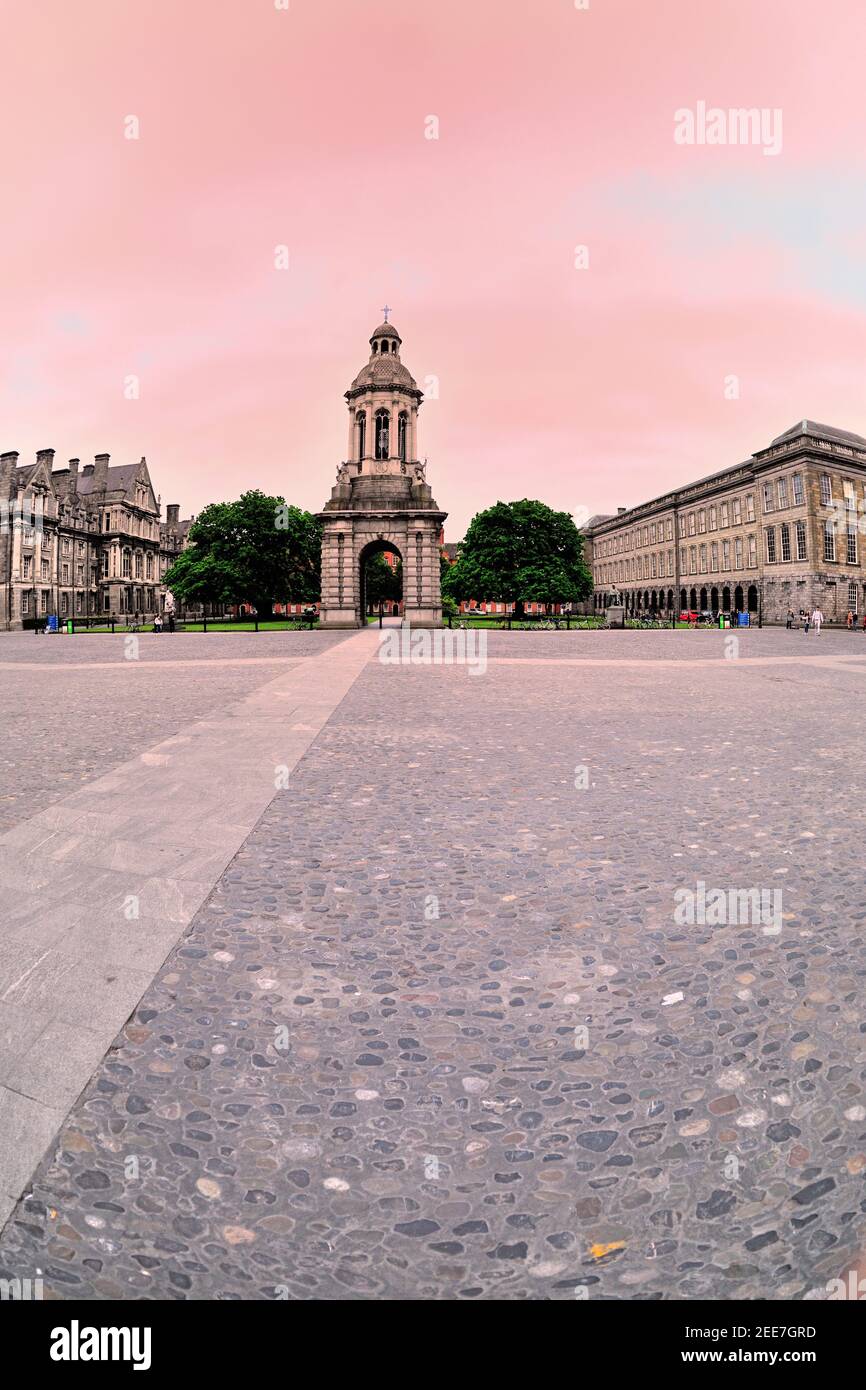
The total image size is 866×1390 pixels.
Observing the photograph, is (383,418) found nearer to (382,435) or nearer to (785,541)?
(382,435)

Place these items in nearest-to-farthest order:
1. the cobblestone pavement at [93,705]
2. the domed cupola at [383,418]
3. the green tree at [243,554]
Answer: the cobblestone pavement at [93,705], the domed cupola at [383,418], the green tree at [243,554]

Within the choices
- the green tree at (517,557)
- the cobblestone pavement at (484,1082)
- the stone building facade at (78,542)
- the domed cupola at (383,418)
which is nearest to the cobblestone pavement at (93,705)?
the cobblestone pavement at (484,1082)

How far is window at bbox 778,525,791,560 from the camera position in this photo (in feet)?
205

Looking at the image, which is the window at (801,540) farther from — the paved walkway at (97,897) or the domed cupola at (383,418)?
the paved walkway at (97,897)

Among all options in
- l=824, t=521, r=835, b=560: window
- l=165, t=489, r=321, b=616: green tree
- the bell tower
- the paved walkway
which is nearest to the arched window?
the bell tower

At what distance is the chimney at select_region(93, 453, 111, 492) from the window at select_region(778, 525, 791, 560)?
7433cm

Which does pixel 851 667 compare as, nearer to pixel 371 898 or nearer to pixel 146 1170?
pixel 371 898

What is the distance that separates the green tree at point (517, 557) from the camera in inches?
2383

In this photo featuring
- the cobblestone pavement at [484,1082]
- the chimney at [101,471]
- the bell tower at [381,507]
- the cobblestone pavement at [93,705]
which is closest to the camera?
the cobblestone pavement at [484,1082]

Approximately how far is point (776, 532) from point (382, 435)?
3654cm

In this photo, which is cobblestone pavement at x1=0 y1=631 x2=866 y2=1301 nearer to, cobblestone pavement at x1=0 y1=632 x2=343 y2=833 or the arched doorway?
cobblestone pavement at x1=0 y1=632 x2=343 y2=833

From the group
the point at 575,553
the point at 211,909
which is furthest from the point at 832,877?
the point at 575,553

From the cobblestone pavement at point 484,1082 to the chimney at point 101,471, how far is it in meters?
93.3

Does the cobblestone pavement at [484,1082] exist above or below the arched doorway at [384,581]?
below
